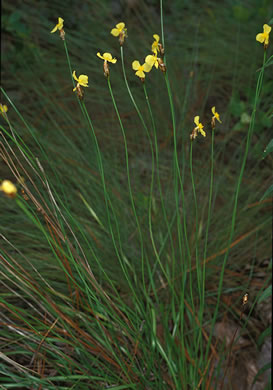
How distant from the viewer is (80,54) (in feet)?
7.25

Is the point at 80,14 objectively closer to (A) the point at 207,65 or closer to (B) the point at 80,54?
(B) the point at 80,54

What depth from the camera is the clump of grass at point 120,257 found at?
93cm

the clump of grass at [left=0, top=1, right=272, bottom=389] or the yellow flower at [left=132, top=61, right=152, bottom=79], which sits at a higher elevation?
the yellow flower at [left=132, top=61, right=152, bottom=79]

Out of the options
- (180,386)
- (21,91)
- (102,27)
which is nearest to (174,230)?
(180,386)

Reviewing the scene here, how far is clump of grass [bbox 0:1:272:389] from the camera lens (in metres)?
0.93

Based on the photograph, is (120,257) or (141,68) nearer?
(141,68)

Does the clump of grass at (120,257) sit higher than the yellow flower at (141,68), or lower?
lower

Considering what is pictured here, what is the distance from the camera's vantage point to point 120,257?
1.22 m

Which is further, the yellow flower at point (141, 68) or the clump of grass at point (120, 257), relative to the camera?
the clump of grass at point (120, 257)

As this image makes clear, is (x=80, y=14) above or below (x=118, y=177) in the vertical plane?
above

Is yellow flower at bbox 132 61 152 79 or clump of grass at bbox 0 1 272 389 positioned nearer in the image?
yellow flower at bbox 132 61 152 79

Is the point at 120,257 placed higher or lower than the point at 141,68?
lower

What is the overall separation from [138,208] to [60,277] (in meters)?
0.39

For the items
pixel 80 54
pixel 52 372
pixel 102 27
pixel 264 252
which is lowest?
pixel 52 372
